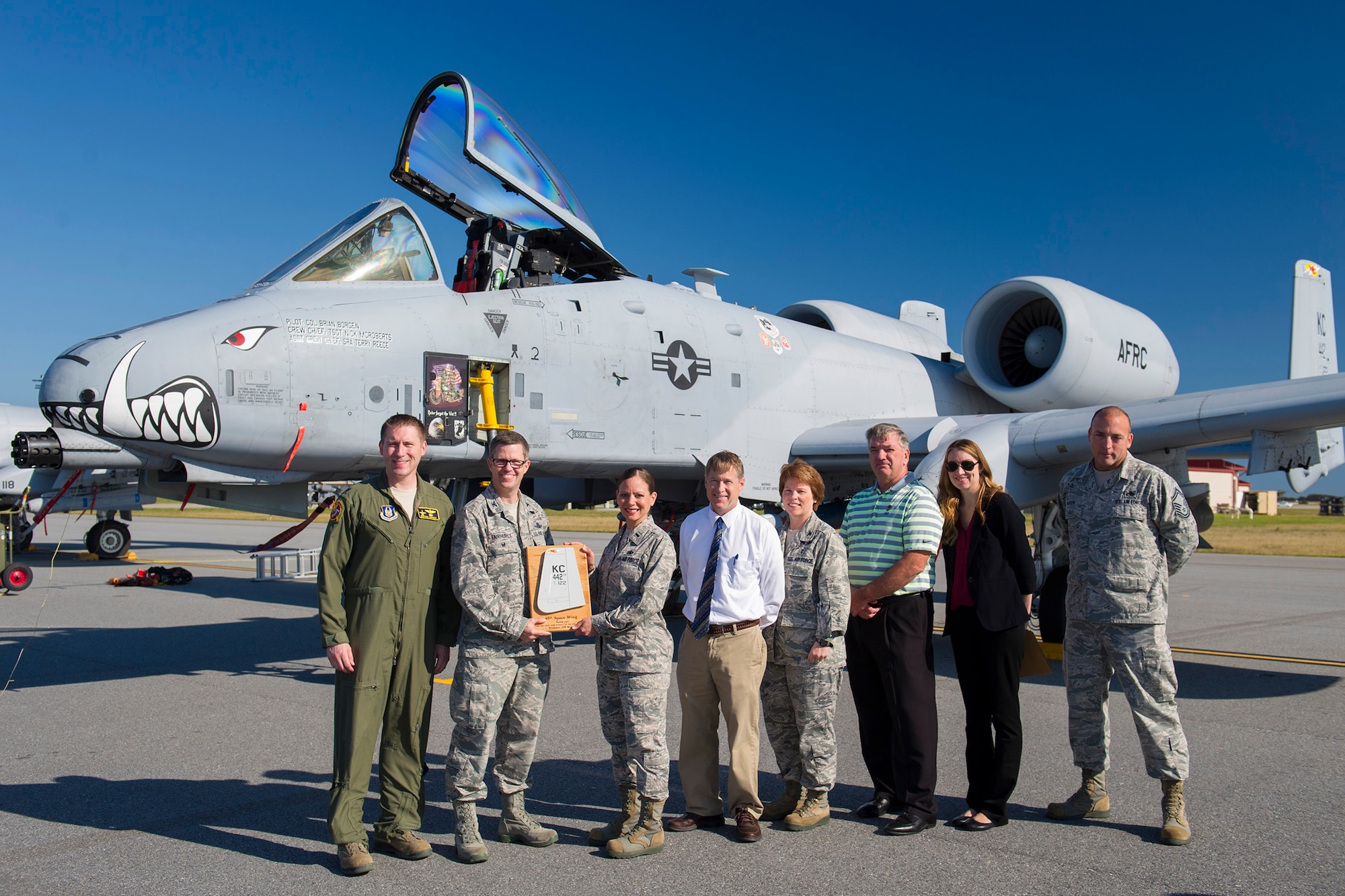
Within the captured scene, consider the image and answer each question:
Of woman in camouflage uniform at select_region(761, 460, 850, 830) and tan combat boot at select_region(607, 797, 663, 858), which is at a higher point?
woman in camouflage uniform at select_region(761, 460, 850, 830)

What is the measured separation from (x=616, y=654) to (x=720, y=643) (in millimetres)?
449

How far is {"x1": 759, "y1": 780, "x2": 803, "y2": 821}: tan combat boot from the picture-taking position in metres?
3.97

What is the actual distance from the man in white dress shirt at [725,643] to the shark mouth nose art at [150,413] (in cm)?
373

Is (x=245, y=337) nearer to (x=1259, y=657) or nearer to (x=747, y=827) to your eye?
(x=747, y=827)

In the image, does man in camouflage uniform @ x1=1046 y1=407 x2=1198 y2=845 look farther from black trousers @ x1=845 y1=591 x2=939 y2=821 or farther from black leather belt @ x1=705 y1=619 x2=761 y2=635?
black leather belt @ x1=705 y1=619 x2=761 y2=635

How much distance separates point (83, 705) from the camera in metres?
6.01

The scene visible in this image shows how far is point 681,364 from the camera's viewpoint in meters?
8.27

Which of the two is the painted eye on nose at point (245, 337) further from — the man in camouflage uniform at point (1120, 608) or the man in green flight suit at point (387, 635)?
the man in camouflage uniform at point (1120, 608)

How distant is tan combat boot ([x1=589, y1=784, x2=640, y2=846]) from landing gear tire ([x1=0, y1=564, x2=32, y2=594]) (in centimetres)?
1311

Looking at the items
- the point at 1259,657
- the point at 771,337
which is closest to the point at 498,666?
the point at 771,337

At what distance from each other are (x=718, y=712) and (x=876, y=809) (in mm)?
858

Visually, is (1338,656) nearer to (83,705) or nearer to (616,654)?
(616,654)

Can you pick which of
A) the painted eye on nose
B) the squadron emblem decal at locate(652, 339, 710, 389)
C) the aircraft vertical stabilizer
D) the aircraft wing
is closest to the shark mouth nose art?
the painted eye on nose

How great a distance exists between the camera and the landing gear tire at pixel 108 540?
19219mm
